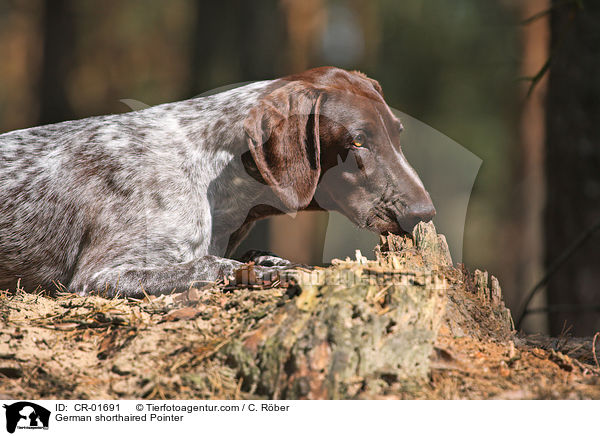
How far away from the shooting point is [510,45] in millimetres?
4938

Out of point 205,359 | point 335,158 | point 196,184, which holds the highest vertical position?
point 335,158

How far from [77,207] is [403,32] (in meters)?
2.76

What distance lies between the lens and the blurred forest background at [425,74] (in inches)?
183

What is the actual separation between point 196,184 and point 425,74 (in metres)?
2.19

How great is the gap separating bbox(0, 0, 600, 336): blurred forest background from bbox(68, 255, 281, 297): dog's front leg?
51.4 inches

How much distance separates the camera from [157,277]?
340cm

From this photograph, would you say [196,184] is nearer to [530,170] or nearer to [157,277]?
[157,277]

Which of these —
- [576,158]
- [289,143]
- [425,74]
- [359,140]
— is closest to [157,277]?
[289,143]

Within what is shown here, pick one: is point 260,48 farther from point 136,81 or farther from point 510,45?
point 510,45

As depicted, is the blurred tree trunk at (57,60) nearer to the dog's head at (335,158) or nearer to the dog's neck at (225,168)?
the dog's neck at (225,168)

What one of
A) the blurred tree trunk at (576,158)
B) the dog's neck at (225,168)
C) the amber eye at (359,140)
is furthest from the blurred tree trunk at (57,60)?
the blurred tree trunk at (576,158)

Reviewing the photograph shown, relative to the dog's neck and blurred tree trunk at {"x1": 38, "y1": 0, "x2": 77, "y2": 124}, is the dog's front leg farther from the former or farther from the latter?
blurred tree trunk at {"x1": 38, "y1": 0, "x2": 77, "y2": 124}
